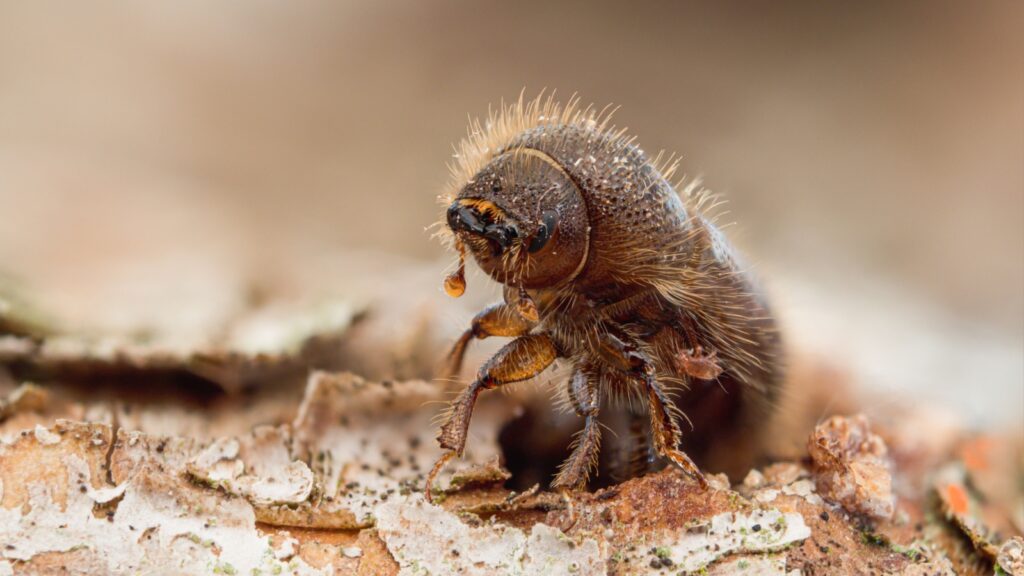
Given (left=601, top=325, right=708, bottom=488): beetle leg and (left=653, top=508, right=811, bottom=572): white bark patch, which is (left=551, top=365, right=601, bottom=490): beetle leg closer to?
(left=601, top=325, right=708, bottom=488): beetle leg

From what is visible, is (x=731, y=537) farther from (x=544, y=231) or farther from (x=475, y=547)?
(x=544, y=231)

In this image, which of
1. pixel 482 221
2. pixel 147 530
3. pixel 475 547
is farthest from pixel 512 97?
pixel 147 530

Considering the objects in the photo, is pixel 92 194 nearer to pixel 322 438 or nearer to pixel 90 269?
pixel 90 269

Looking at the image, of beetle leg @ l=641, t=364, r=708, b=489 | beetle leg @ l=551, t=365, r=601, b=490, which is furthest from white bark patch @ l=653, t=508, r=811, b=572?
beetle leg @ l=551, t=365, r=601, b=490

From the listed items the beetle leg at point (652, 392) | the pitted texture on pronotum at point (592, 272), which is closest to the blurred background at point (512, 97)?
the pitted texture on pronotum at point (592, 272)

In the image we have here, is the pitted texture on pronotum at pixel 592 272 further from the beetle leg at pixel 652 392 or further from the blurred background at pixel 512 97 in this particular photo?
the blurred background at pixel 512 97

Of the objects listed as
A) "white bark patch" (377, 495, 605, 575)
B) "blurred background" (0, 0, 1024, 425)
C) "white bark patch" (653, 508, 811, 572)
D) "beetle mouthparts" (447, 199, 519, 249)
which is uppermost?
"blurred background" (0, 0, 1024, 425)
